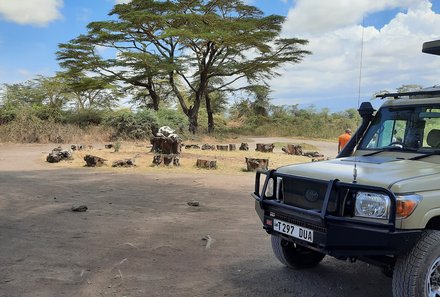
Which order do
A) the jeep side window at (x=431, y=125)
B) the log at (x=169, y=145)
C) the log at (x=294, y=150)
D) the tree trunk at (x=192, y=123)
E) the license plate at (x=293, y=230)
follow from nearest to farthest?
the license plate at (x=293, y=230) → the jeep side window at (x=431, y=125) → the log at (x=169, y=145) → the log at (x=294, y=150) → the tree trunk at (x=192, y=123)

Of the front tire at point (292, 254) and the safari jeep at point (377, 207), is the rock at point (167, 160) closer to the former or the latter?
the front tire at point (292, 254)

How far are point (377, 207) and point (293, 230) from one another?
0.81m

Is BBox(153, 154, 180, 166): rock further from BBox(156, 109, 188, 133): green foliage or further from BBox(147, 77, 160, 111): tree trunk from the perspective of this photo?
BBox(147, 77, 160, 111): tree trunk

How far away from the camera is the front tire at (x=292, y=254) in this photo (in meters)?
4.99

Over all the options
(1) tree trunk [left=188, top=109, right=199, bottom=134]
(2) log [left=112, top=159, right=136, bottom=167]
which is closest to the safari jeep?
(2) log [left=112, top=159, right=136, bottom=167]

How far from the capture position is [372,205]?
141 inches

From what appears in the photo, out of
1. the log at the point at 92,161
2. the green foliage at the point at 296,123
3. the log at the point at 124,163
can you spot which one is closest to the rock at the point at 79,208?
the log at the point at 124,163

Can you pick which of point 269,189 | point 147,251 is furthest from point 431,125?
point 147,251

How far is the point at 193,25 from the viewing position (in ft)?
112

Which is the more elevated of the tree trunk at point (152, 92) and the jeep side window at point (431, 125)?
the tree trunk at point (152, 92)

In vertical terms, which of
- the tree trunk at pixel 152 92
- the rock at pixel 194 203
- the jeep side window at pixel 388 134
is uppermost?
the tree trunk at pixel 152 92

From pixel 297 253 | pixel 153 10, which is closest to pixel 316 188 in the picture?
pixel 297 253

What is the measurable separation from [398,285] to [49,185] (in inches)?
385

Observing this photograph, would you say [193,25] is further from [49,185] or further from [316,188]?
[316,188]
